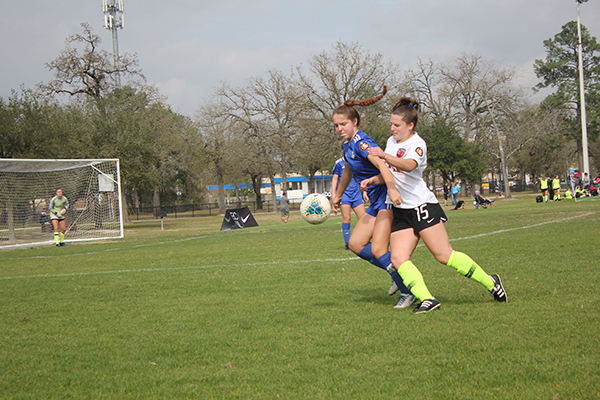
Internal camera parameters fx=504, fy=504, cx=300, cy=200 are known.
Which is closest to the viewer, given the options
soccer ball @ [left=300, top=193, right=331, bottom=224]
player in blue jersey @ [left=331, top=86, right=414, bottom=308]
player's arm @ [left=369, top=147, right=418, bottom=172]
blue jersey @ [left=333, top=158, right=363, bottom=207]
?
player's arm @ [left=369, top=147, right=418, bottom=172]

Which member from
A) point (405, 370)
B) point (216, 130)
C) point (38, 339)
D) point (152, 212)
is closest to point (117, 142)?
point (216, 130)

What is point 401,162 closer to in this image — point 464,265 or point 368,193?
point 368,193

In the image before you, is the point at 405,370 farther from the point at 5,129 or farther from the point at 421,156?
the point at 5,129

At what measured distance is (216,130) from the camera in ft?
175

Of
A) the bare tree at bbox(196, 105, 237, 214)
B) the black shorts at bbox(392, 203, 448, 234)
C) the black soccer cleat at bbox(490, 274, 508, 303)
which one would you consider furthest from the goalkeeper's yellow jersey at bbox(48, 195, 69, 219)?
the bare tree at bbox(196, 105, 237, 214)

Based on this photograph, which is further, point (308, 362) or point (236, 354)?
point (236, 354)

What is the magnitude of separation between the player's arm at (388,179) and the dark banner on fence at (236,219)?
64.9ft

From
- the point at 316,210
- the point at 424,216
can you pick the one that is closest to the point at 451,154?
the point at 316,210

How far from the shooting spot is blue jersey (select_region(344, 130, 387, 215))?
5.31m

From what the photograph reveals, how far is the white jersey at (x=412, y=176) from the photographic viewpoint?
4902 millimetres

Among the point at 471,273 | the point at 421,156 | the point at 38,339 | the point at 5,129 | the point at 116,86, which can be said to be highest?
the point at 116,86

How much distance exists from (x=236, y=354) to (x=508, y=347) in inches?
81.1

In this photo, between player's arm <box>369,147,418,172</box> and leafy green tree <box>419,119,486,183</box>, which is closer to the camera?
player's arm <box>369,147,418,172</box>

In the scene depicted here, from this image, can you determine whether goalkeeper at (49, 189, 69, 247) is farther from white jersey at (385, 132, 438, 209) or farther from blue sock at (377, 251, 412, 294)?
white jersey at (385, 132, 438, 209)
